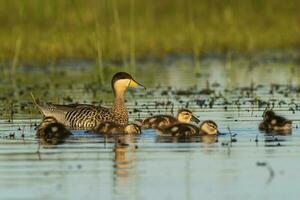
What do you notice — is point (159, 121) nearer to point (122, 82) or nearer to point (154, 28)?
point (122, 82)

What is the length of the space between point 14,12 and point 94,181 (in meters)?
24.6

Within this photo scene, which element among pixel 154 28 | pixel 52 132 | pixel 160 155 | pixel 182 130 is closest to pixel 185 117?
pixel 182 130

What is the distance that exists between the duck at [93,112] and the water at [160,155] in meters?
0.52

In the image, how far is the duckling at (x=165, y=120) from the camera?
16281mm

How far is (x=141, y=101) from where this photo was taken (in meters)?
21.4

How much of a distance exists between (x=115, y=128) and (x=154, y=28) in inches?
754

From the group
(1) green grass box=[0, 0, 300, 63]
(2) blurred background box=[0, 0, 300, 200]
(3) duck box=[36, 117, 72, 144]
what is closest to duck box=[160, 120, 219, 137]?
(2) blurred background box=[0, 0, 300, 200]

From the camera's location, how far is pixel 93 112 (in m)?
17.2

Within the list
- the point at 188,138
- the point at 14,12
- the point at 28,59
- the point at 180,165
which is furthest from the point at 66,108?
the point at 14,12

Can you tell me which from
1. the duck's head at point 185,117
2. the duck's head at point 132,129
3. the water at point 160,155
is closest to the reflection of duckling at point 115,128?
the duck's head at point 132,129

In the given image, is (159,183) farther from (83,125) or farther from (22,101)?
(22,101)

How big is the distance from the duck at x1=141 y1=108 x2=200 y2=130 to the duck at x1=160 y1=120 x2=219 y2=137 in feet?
1.53

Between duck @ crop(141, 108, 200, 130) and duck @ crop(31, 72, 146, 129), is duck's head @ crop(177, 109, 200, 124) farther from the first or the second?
duck @ crop(31, 72, 146, 129)

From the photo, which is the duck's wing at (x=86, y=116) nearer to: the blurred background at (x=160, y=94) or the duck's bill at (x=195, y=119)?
the blurred background at (x=160, y=94)
